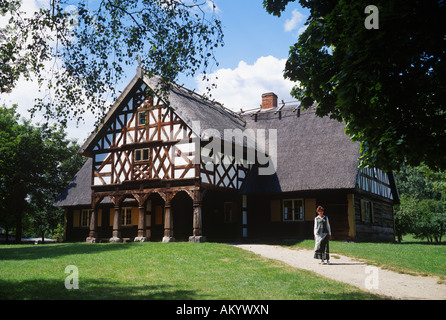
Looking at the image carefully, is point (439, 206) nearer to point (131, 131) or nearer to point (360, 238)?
point (360, 238)

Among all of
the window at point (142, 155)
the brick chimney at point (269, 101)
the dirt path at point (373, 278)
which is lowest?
the dirt path at point (373, 278)

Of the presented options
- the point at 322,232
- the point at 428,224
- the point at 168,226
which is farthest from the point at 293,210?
the point at 428,224

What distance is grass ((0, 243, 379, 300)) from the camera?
25.6 ft

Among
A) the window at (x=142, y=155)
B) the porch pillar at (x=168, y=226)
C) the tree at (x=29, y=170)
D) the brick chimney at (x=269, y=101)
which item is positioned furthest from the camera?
the tree at (x=29, y=170)

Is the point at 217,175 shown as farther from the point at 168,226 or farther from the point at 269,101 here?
the point at 269,101

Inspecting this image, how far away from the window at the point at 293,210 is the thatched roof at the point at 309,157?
1335 mm

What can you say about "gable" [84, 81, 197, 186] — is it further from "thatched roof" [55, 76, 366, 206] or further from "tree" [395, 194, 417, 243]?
"tree" [395, 194, 417, 243]

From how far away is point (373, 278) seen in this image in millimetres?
10172

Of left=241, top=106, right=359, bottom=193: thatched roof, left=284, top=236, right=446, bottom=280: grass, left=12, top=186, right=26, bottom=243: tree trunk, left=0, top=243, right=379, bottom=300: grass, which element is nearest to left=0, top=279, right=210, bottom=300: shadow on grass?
left=0, top=243, right=379, bottom=300: grass

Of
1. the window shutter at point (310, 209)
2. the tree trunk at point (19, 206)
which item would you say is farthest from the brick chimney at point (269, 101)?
the tree trunk at point (19, 206)

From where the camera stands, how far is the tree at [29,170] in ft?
100

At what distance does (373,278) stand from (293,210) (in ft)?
39.5

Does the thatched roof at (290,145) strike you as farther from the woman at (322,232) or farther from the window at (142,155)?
the woman at (322,232)

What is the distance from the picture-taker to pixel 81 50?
10.1 meters
